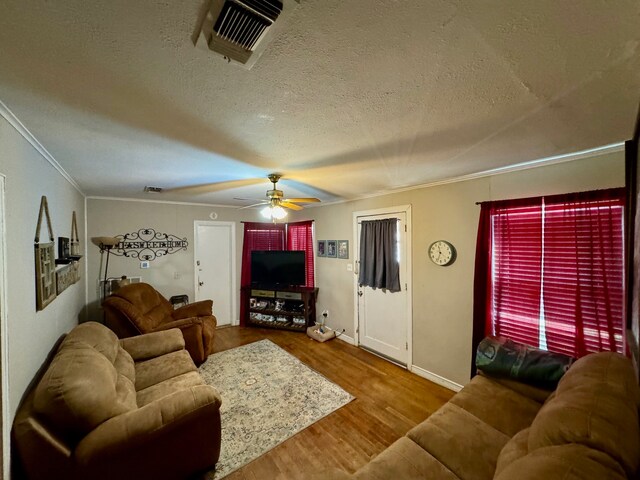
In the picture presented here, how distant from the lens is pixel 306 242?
194 inches

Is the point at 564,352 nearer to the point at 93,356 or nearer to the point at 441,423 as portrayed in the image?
the point at 441,423

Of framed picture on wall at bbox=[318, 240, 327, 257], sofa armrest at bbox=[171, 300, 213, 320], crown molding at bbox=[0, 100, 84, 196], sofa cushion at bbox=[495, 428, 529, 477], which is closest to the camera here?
sofa cushion at bbox=[495, 428, 529, 477]

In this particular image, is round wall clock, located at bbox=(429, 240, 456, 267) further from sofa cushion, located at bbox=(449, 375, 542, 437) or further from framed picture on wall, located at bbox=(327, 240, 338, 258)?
framed picture on wall, located at bbox=(327, 240, 338, 258)

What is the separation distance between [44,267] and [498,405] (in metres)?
3.45

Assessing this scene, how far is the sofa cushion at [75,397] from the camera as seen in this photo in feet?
4.49

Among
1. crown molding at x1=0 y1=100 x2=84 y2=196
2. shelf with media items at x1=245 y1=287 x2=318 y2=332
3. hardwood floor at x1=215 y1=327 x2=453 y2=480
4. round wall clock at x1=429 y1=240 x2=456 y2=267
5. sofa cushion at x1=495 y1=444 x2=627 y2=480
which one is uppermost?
crown molding at x1=0 y1=100 x2=84 y2=196

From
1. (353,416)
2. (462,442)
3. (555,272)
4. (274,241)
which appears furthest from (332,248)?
(462,442)

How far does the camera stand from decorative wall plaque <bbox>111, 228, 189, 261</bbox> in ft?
13.1

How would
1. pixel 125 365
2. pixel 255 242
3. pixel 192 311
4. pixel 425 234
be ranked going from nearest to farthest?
pixel 125 365 → pixel 425 234 → pixel 192 311 → pixel 255 242

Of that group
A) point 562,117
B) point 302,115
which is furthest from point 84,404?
point 562,117

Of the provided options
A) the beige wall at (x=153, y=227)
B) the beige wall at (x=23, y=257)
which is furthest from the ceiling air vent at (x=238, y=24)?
the beige wall at (x=153, y=227)

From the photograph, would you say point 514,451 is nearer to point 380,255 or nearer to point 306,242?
point 380,255

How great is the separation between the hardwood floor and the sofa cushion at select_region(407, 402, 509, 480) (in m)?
0.70

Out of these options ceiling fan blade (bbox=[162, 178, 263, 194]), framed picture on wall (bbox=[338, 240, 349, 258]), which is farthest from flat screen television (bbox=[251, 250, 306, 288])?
ceiling fan blade (bbox=[162, 178, 263, 194])
